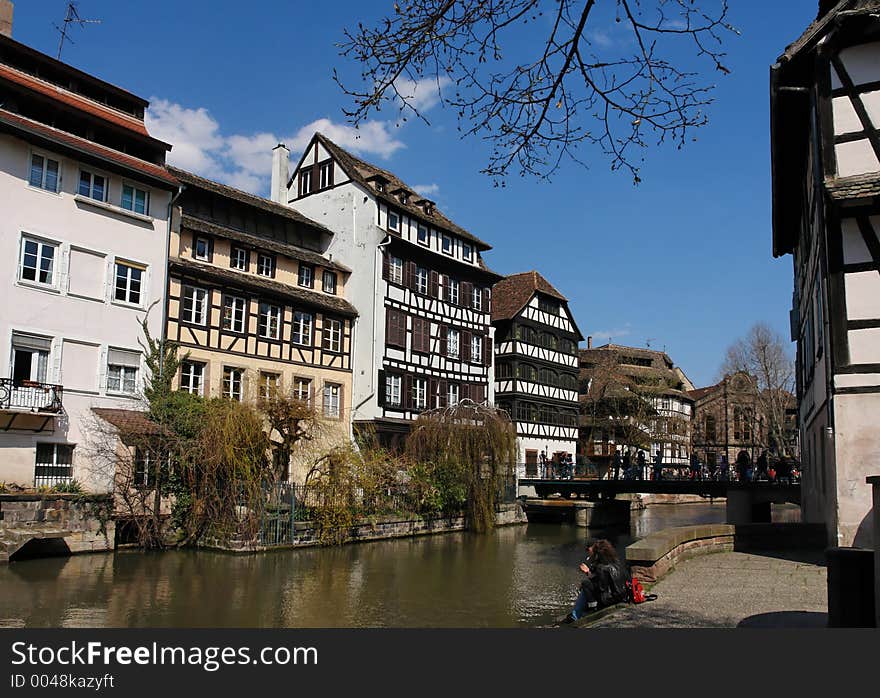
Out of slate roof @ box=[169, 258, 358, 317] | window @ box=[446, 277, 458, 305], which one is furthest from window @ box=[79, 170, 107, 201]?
window @ box=[446, 277, 458, 305]

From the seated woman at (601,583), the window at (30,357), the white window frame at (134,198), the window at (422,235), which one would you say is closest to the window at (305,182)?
the window at (422,235)

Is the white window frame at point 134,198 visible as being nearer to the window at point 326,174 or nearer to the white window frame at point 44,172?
the white window frame at point 44,172

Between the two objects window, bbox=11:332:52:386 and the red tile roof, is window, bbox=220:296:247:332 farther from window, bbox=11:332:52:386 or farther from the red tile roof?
window, bbox=11:332:52:386

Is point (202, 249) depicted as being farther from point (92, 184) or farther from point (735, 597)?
point (735, 597)

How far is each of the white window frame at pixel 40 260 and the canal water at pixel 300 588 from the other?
7.87m

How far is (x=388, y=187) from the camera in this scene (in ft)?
131

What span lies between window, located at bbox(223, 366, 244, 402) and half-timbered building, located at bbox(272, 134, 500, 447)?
213 inches

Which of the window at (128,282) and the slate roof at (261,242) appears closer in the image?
the window at (128,282)

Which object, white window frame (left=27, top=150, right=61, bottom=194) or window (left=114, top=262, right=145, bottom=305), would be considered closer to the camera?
white window frame (left=27, top=150, right=61, bottom=194)

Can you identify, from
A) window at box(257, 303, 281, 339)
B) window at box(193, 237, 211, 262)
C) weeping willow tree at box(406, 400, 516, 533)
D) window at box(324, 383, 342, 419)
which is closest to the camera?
window at box(193, 237, 211, 262)

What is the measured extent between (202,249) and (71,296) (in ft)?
20.6

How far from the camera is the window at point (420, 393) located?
37.7 metres

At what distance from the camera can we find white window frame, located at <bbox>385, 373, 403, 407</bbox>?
118 feet

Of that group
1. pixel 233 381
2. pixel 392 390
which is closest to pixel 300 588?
pixel 233 381
